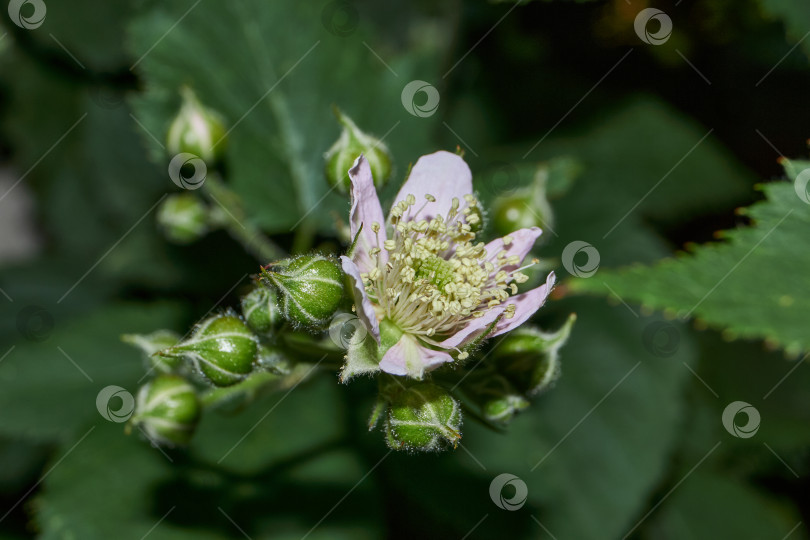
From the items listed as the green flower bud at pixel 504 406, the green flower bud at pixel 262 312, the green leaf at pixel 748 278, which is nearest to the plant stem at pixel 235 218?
the green flower bud at pixel 262 312

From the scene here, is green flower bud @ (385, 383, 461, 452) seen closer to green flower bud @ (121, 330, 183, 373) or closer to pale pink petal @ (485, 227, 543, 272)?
pale pink petal @ (485, 227, 543, 272)

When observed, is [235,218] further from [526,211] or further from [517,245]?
[517,245]

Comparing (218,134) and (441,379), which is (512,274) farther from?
(218,134)

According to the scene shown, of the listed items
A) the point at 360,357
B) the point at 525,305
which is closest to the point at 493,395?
the point at 525,305

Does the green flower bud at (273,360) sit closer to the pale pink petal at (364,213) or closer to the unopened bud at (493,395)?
the pale pink petal at (364,213)

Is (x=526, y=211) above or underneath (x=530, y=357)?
above

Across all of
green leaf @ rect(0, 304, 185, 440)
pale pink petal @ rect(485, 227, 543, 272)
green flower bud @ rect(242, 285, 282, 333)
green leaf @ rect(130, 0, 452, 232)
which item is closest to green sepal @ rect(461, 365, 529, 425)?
pale pink petal @ rect(485, 227, 543, 272)
